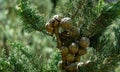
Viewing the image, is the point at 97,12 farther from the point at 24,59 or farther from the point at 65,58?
the point at 24,59

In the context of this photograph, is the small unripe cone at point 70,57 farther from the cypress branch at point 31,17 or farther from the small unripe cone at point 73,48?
the cypress branch at point 31,17

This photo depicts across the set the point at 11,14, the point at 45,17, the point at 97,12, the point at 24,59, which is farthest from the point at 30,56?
the point at 11,14

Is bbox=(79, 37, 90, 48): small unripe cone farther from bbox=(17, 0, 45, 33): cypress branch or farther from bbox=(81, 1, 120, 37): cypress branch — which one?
bbox=(17, 0, 45, 33): cypress branch

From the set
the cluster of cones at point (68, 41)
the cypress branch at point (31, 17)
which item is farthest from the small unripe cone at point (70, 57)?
the cypress branch at point (31, 17)

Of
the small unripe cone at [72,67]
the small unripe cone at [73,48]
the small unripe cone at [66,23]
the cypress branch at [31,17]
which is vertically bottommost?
the small unripe cone at [72,67]

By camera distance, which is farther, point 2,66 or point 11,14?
point 11,14

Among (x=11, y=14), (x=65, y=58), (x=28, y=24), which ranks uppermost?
(x=11, y=14)

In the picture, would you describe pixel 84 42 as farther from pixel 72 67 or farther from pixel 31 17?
pixel 31 17
